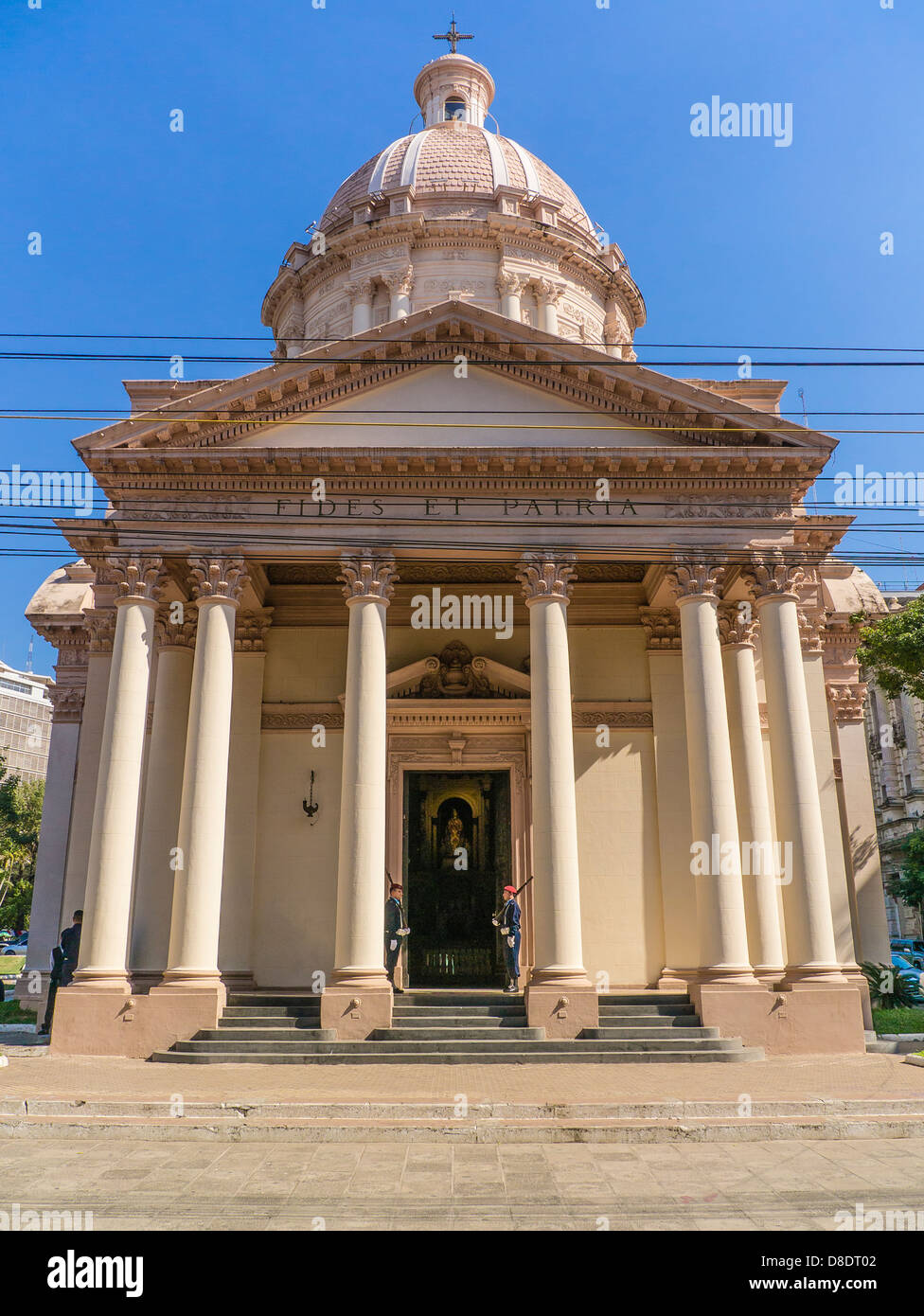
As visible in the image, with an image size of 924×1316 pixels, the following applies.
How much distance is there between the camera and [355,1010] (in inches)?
595

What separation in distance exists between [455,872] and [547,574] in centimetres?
714

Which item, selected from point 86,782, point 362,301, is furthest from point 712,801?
point 362,301

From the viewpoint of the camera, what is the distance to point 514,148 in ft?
122

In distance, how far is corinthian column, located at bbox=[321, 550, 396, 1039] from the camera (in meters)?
15.2

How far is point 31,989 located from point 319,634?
1037cm

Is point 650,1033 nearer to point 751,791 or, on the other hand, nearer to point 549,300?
point 751,791

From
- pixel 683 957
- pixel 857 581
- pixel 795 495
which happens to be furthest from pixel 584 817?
pixel 857 581

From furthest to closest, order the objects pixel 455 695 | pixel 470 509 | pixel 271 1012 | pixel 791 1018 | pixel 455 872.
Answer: pixel 455 695
pixel 455 872
pixel 470 509
pixel 271 1012
pixel 791 1018

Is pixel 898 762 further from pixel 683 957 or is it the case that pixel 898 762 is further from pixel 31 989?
pixel 31 989

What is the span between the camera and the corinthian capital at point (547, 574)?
1736 centimetres

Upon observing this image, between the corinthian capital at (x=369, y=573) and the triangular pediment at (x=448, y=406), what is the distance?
1941mm

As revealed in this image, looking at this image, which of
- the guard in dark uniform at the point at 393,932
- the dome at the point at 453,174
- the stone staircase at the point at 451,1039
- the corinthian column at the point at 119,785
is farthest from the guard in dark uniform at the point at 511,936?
the dome at the point at 453,174

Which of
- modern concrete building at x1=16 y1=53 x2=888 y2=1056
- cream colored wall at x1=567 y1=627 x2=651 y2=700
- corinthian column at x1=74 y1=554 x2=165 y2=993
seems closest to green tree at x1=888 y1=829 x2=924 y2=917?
modern concrete building at x1=16 y1=53 x2=888 y2=1056

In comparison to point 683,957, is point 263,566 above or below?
above
